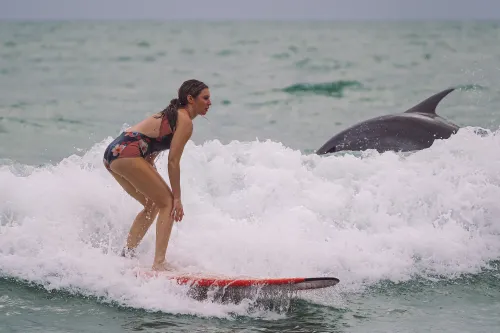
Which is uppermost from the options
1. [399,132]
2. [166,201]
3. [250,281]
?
[399,132]

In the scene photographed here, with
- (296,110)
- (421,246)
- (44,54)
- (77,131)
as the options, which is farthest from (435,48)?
(421,246)

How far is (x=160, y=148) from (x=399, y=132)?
3825 mm

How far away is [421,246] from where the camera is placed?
7168 millimetres

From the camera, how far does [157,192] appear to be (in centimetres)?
592

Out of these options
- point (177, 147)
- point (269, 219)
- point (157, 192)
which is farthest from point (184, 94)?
point (269, 219)

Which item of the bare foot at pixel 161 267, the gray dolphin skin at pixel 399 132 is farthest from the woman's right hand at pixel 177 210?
the gray dolphin skin at pixel 399 132

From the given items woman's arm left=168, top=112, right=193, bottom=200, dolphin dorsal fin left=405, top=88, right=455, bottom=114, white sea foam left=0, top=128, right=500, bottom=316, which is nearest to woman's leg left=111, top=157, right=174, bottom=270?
woman's arm left=168, top=112, right=193, bottom=200

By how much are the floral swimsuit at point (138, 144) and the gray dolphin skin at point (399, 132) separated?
356 centimetres

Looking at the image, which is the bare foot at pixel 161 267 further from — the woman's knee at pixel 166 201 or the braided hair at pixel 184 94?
the braided hair at pixel 184 94

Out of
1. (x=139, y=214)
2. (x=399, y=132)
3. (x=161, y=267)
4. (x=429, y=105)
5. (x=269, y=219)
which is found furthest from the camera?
(x=429, y=105)

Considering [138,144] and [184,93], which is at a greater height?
[184,93]

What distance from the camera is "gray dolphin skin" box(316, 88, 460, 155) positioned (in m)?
9.04

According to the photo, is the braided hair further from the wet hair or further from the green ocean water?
the green ocean water

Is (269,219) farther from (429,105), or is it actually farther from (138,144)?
Result: (429,105)
